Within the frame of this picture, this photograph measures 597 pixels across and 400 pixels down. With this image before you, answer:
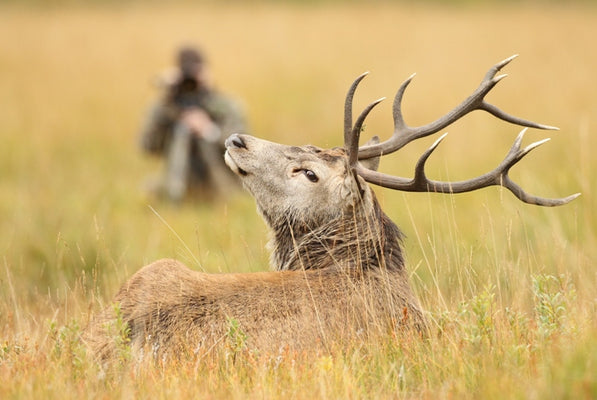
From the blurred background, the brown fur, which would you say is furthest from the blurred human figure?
the brown fur

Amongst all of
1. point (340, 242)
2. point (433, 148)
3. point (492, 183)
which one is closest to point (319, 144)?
point (340, 242)

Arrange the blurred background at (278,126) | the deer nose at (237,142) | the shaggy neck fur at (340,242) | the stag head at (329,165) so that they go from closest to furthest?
1. the shaggy neck fur at (340,242)
2. the stag head at (329,165)
3. the deer nose at (237,142)
4. the blurred background at (278,126)

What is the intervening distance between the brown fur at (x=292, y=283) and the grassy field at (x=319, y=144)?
0.19m

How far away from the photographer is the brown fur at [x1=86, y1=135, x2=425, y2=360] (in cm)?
417

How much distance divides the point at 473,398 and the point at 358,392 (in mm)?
477

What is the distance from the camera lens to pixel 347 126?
5637mm

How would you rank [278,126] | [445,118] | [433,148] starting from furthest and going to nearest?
1. [278,126]
2. [445,118]
3. [433,148]

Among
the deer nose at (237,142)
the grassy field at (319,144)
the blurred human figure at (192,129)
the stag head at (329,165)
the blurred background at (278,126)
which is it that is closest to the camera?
the grassy field at (319,144)

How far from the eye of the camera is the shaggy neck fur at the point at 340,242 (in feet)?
17.3

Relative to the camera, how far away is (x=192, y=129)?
12.0 meters

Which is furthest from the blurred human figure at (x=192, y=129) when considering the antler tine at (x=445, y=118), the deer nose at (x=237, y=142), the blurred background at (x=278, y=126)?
the antler tine at (x=445, y=118)

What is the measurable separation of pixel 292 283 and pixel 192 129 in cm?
768

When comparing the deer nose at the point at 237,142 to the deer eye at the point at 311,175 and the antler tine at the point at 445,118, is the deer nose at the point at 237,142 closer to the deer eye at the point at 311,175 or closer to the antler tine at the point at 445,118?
the deer eye at the point at 311,175

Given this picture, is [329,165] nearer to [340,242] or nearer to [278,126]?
[340,242]
